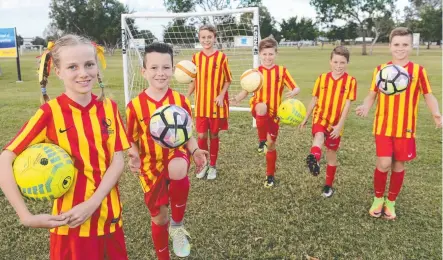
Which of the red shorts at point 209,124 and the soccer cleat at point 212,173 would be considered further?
the red shorts at point 209,124

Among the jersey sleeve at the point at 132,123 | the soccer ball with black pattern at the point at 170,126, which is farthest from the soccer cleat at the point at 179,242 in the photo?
the soccer ball with black pattern at the point at 170,126

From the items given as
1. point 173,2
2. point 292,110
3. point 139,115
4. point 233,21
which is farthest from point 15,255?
point 173,2

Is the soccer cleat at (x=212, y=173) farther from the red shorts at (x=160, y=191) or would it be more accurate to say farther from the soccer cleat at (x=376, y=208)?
the red shorts at (x=160, y=191)

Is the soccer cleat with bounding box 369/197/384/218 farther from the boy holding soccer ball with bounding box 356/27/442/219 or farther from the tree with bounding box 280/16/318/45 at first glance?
the tree with bounding box 280/16/318/45

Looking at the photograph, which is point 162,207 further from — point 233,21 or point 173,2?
point 173,2

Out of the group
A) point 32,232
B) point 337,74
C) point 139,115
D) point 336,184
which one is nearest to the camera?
point 139,115

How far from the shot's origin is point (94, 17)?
46531 millimetres

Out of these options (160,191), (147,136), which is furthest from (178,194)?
(147,136)

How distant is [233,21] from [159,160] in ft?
24.6

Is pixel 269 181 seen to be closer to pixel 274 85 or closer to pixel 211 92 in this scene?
pixel 274 85

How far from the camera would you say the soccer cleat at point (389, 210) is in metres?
4.10

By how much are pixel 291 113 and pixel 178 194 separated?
2.05m

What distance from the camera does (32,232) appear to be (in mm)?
3742

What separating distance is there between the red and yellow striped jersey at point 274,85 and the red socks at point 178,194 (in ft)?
7.51
